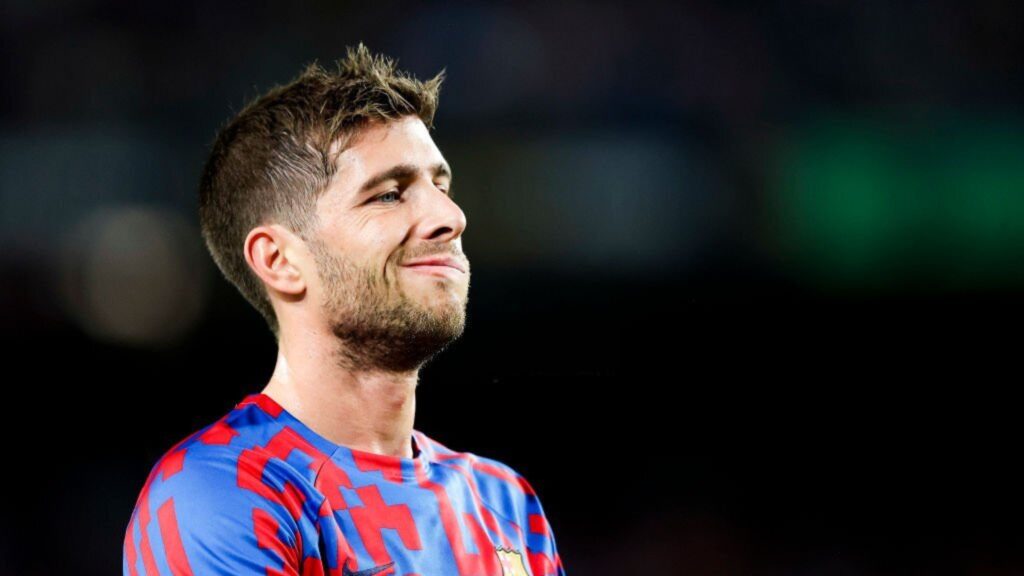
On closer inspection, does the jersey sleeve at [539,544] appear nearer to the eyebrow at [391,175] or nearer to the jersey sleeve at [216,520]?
the jersey sleeve at [216,520]

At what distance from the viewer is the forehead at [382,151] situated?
2104 millimetres

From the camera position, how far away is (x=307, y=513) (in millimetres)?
1880

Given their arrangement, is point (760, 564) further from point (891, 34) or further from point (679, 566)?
point (891, 34)

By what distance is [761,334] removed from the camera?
5.14 meters

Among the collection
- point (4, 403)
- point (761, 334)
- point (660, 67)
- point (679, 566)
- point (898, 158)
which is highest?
point (660, 67)

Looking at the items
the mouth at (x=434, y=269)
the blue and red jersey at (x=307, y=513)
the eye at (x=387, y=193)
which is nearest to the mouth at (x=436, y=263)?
the mouth at (x=434, y=269)

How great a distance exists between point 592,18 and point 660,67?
453 millimetres

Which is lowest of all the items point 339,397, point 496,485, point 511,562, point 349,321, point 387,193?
point 511,562

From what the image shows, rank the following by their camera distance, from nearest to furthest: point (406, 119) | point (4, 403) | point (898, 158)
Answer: point (406, 119)
point (4, 403)
point (898, 158)

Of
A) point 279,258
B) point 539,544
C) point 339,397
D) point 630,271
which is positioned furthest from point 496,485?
point 630,271

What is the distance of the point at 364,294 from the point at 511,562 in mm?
628

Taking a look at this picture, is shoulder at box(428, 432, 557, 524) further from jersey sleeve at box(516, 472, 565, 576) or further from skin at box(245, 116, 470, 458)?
skin at box(245, 116, 470, 458)

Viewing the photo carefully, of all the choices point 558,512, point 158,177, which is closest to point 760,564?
point 558,512

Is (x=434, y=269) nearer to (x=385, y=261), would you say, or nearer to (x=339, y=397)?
(x=385, y=261)
